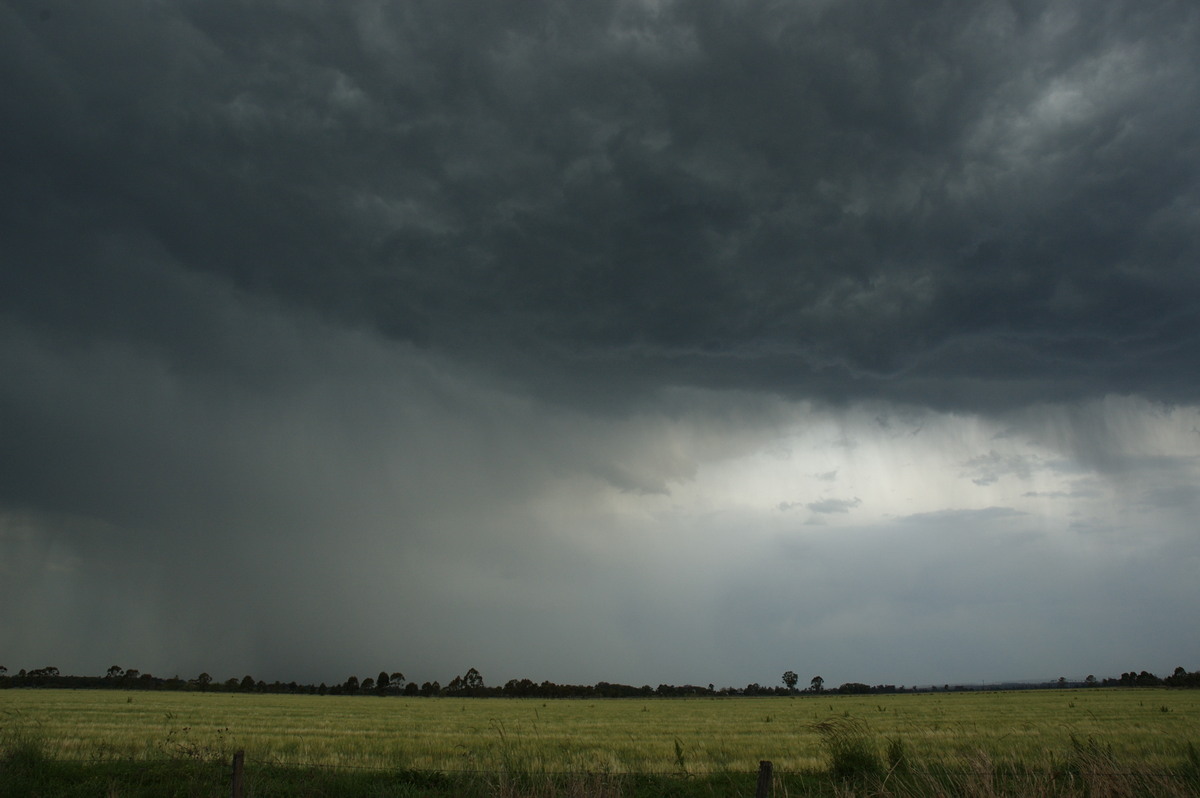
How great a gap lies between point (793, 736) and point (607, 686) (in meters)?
176

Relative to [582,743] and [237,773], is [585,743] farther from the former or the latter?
[237,773]

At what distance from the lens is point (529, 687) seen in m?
194

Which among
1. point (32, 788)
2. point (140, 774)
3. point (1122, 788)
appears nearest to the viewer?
point (1122, 788)

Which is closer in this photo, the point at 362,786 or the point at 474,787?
the point at 474,787

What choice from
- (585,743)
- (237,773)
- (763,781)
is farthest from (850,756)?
(585,743)

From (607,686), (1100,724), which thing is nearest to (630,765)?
(1100,724)

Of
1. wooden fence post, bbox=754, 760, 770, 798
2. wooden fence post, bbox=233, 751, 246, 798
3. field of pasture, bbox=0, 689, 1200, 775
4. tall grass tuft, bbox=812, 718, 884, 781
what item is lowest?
field of pasture, bbox=0, 689, 1200, 775

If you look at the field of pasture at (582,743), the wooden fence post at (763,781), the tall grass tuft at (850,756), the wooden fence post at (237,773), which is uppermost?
the wooden fence post at (763,781)

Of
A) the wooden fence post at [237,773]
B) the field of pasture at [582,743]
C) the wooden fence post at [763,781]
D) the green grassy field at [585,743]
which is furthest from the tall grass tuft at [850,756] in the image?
the wooden fence post at [237,773]

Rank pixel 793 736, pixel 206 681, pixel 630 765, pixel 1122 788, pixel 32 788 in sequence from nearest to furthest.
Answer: pixel 1122 788
pixel 32 788
pixel 630 765
pixel 793 736
pixel 206 681

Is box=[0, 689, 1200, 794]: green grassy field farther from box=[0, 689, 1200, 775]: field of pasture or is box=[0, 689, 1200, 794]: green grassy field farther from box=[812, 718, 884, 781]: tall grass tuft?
box=[812, 718, 884, 781]: tall grass tuft

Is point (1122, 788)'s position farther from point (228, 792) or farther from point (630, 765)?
point (228, 792)

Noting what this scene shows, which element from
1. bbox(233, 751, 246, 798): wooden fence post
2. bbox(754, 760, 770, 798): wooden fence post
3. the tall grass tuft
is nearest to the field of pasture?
the tall grass tuft

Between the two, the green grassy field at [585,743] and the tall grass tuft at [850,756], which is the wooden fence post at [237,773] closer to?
the green grassy field at [585,743]
